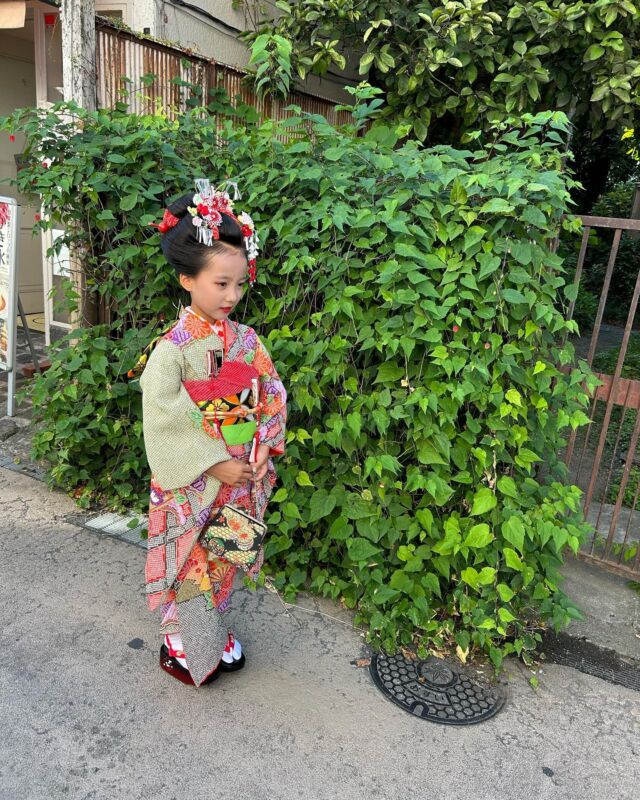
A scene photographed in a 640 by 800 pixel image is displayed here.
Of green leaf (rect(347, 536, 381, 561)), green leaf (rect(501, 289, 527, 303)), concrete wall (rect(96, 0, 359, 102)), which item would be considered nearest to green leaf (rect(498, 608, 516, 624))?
green leaf (rect(347, 536, 381, 561))

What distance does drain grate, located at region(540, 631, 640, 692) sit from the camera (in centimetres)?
271

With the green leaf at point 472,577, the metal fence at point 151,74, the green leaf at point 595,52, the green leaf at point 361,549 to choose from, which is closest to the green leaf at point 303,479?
the green leaf at point 361,549

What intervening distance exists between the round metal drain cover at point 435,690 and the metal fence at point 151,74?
10.6 ft

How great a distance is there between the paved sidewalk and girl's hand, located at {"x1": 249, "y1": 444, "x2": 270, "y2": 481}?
843 millimetres

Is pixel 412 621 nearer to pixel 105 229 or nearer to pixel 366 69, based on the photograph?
pixel 105 229

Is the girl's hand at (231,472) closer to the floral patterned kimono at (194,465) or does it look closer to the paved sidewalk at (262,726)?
the floral patterned kimono at (194,465)

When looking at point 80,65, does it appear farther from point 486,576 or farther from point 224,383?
point 486,576

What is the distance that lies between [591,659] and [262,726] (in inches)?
58.9

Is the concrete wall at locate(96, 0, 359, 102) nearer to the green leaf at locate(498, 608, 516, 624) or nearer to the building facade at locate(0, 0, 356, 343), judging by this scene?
the building facade at locate(0, 0, 356, 343)

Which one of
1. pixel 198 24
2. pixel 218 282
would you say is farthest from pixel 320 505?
pixel 198 24

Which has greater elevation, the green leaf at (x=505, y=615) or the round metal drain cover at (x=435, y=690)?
the green leaf at (x=505, y=615)

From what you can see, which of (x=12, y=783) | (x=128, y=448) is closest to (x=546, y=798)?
(x=12, y=783)

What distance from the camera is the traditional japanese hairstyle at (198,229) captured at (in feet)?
6.83

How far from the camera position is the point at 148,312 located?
3500 millimetres
